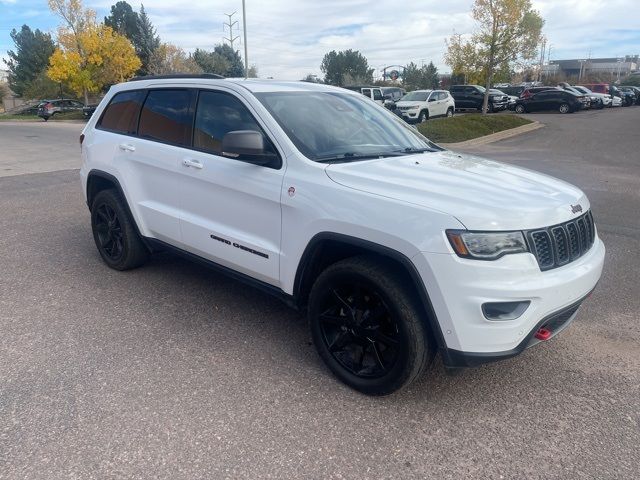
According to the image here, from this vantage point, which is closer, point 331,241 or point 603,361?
point 331,241

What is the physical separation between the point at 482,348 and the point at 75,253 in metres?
4.67

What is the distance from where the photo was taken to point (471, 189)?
2.96m

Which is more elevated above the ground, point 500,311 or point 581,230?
point 581,230

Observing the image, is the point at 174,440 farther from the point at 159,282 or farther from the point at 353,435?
the point at 159,282

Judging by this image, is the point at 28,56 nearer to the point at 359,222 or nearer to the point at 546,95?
the point at 546,95

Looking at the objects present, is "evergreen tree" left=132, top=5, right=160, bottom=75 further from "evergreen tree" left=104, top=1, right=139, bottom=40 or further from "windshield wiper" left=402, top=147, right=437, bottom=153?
"windshield wiper" left=402, top=147, right=437, bottom=153

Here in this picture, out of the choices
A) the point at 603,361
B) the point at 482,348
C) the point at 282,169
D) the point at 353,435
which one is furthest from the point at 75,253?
the point at 603,361

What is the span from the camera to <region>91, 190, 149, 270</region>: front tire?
482 centimetres

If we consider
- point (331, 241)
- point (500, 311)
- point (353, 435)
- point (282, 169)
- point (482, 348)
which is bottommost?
point (353, 435)

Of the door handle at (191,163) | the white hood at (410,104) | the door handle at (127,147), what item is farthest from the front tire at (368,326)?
the white hood at (410,104)

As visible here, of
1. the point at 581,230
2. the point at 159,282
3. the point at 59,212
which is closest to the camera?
the point at 581,230

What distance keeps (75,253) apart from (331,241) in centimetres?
378

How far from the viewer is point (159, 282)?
4.91 meters

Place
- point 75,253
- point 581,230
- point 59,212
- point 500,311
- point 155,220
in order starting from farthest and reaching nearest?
point 59,212 < point 75,253 < point 155,220 < point 581,230 < point 500,311
